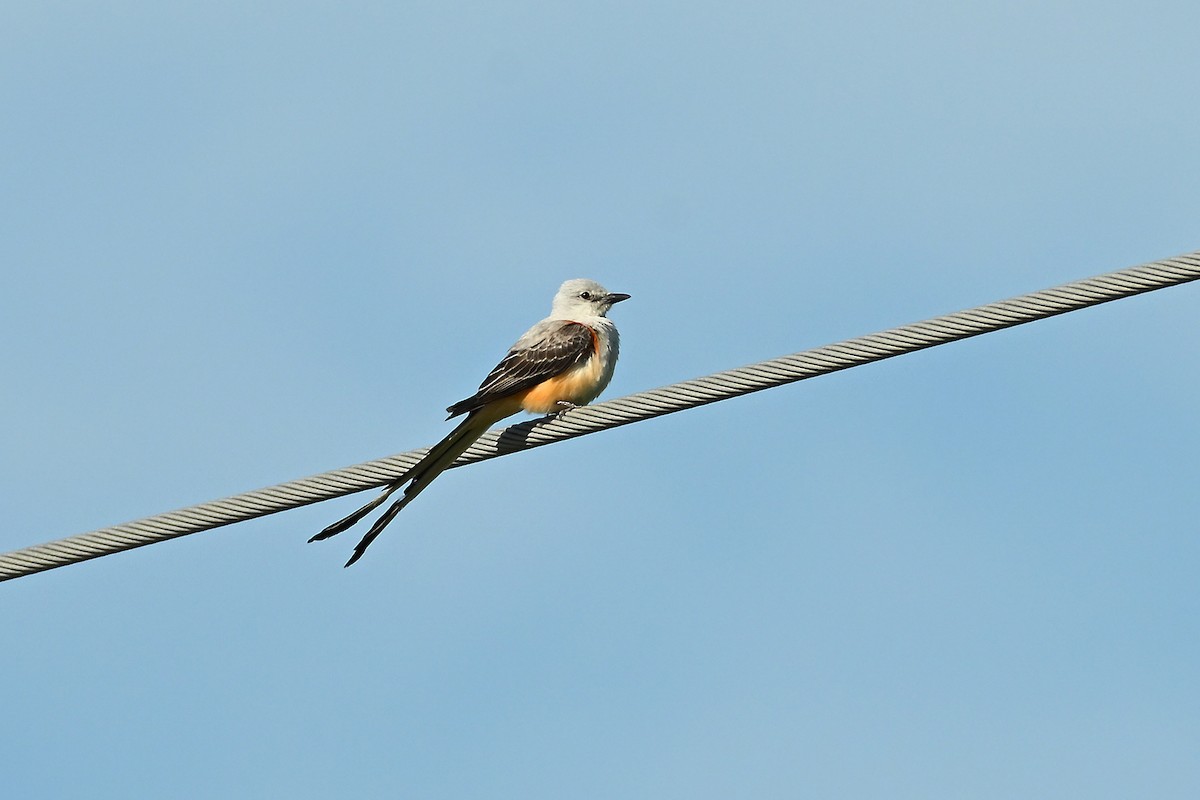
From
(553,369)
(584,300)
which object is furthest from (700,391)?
(584,300)

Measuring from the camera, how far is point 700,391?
6.47m

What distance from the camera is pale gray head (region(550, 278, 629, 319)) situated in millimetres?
10086

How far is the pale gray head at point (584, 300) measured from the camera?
10.1 metres

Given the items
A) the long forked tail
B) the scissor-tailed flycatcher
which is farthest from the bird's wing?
the long forked tail

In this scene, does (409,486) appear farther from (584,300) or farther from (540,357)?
(584,300)

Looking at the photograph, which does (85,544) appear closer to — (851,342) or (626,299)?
(851,342)

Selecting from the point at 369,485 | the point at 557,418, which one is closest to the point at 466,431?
the point at 557,418

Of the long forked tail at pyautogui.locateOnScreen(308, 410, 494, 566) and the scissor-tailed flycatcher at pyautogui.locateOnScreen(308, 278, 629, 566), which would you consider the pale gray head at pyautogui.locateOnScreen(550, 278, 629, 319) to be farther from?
the long forked tail at pyautogui.locateOnScreen(308, 410, 494, 566)

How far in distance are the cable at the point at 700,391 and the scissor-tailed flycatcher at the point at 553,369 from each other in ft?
3.52

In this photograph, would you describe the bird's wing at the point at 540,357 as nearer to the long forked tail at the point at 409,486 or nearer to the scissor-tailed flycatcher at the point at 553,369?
the scissor-tailed flycatcher at the point at 553,369

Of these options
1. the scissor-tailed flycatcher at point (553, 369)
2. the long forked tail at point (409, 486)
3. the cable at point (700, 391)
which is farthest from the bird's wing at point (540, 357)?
the cable at point (700, 391)

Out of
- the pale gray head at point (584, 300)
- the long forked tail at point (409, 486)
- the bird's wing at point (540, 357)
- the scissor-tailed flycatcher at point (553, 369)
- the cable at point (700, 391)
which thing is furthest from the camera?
the pale gray head at point (584, 300)

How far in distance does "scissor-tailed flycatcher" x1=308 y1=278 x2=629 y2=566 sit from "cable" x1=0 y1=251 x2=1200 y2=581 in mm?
1074

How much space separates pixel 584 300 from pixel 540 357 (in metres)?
1.21
